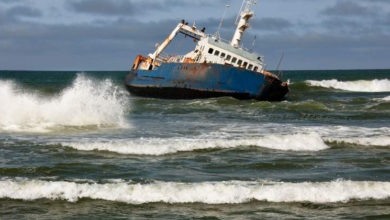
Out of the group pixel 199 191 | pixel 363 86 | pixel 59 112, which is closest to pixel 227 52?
pixel 59 112

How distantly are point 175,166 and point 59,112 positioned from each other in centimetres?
1079

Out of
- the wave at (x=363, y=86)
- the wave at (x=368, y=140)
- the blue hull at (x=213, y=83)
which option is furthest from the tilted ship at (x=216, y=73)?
the wave at (x=363, y=86)

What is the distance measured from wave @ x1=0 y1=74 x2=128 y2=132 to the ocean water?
0.04 meters

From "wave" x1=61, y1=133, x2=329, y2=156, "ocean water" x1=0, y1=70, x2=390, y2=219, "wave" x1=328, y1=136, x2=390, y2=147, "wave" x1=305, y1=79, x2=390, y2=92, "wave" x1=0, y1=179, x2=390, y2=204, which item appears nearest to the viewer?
"ocean water" x1=0, y1=70, x2=390, y2=219

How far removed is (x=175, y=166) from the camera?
1448 cm

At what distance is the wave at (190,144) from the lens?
661 inches

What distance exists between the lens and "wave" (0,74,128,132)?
74.9 ft

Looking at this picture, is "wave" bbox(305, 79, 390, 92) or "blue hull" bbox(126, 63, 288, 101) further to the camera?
"wave" bbox(305, 79, 390, 92)

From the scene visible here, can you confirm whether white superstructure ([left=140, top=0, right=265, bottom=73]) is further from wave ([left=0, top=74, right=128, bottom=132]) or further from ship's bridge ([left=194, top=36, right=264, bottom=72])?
wave ([left=0, top=74, right=128, bottom=132])

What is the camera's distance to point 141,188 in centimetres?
1153

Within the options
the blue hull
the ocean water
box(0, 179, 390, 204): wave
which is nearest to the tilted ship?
the blue hull

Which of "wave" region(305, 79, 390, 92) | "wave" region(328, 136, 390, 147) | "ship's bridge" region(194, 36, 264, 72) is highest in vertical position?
"wave" region(305, 79, 390, 92)

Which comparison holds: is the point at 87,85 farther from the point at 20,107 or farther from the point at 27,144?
the point at 27,144

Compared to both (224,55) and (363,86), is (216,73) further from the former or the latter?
(363,86)
